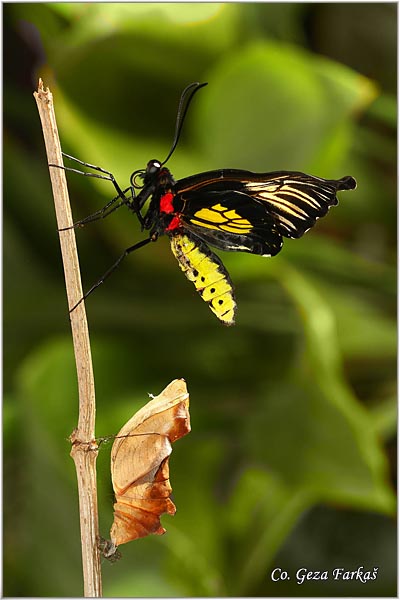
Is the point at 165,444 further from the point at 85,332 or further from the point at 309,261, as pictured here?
the point at 309,261

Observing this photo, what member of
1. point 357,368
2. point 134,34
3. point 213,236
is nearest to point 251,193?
point 213,236

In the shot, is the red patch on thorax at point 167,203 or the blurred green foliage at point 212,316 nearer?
the red patch on thorax at point 167,203

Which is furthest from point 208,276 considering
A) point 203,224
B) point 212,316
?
point 212,316

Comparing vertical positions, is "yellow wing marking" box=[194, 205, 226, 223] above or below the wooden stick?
above

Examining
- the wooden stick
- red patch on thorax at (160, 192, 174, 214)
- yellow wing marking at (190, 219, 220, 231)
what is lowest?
the wooden stick

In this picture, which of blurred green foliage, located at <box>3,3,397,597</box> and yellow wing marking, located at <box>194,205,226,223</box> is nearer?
yellow wing marking, located at <box>194,205,226,223</box>

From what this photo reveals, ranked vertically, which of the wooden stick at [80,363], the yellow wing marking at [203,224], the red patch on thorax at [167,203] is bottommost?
the wooden stick at [80,363]

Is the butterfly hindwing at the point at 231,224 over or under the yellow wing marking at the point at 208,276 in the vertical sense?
over

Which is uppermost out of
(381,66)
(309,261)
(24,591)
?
(381,66)
